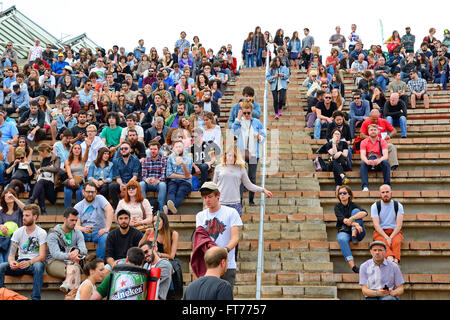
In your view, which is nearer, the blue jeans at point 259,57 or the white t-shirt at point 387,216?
the white t-shirt at point 387,216

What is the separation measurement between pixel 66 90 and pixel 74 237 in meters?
9.71

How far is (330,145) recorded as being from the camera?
12.2m

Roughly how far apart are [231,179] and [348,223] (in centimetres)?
191

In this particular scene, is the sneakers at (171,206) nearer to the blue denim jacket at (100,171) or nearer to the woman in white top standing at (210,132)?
the blue denim jacket at (100,171)

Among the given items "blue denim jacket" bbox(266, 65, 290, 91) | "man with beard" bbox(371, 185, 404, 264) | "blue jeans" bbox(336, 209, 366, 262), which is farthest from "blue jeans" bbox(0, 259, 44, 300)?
"blue denim jacket" bbox(266, 65, 290, 91)

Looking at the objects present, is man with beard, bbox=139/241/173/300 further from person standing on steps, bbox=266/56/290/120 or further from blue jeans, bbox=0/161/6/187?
person standing on steps, bbox=266/56/290/120

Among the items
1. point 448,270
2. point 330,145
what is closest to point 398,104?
point 330,145

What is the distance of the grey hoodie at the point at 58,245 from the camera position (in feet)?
30.8

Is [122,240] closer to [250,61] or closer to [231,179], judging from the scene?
[231,179]

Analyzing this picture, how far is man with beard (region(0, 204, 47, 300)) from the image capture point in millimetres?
9344

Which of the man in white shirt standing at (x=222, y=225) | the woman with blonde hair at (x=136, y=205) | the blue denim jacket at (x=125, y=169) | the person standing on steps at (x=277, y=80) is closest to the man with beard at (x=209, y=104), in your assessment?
the person standing on steps at (x=277, y=80)

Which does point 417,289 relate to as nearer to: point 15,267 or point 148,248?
point 148,248

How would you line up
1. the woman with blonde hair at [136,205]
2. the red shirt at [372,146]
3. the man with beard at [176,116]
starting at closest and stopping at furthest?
the woman with blonde hair at [136,205]
the red shirt at [372,146]
the man with beard at [176,116]

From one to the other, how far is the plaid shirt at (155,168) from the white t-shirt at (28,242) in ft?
7.05
